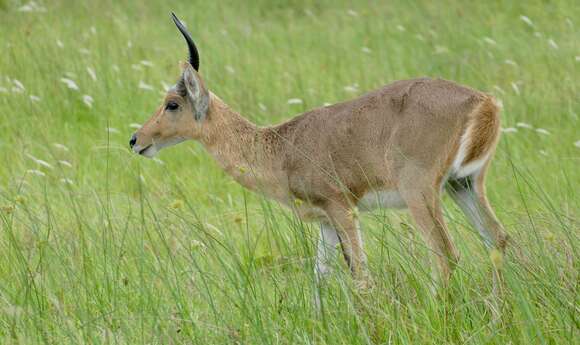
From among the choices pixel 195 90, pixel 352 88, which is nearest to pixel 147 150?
pixel 195 90

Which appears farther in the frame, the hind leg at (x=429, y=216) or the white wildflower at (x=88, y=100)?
the white wildflower at (x=88, y=100)

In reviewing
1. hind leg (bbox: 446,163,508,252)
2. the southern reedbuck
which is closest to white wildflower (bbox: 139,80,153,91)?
the southern reedbuck

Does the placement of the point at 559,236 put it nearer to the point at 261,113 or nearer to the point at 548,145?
the point at 548,145

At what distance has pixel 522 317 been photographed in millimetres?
4551

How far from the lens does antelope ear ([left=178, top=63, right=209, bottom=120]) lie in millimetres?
7180

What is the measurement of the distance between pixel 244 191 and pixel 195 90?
200 cm

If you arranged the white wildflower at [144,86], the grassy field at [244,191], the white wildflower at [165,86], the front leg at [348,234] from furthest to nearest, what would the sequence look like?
the white wildflower at [165,86] → the white wildflower at [144,86] → the front leg at [348,234] → the grassy field at [244,191]

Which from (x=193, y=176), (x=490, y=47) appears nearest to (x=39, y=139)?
(x=193, y=176)

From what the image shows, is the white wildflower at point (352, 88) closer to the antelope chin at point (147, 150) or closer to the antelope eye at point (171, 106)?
the antelope eye at point (171, 106)

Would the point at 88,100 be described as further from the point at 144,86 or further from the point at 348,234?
the point at 348,234

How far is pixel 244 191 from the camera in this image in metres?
5.35

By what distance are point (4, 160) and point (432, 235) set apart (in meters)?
3.69

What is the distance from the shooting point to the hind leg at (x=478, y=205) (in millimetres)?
6309

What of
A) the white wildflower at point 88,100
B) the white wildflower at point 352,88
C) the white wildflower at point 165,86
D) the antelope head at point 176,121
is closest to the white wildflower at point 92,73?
the white wildflower at point 88,100
